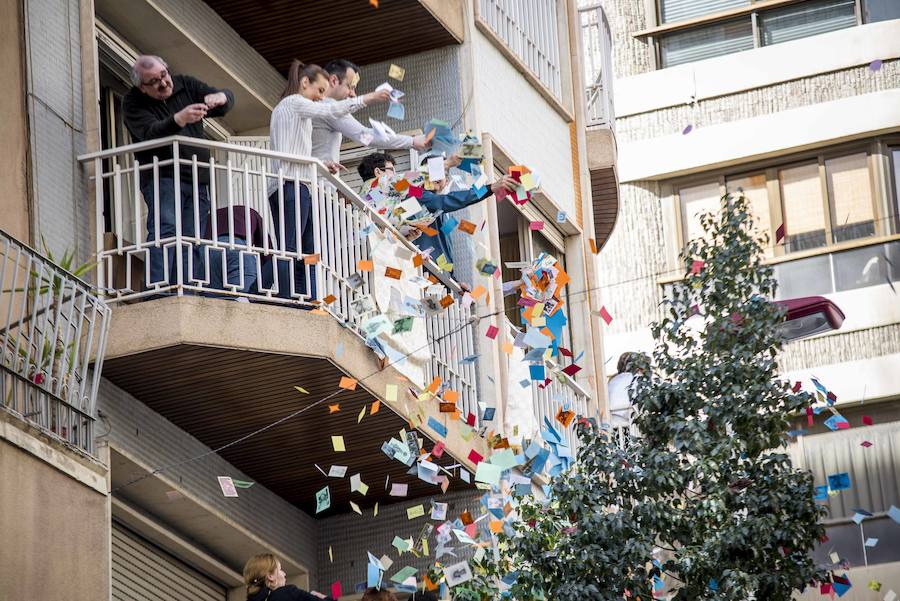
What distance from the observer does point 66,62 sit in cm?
1228

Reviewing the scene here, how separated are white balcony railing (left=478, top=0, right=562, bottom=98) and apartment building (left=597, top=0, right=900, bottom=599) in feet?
19.4

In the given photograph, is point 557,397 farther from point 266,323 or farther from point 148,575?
point 266,323

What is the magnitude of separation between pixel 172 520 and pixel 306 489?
1.30m

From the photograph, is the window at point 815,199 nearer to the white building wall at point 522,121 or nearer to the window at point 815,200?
the window at point 815,200

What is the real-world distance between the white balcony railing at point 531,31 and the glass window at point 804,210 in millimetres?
7478

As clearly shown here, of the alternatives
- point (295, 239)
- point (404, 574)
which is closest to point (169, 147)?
point (295, 239)

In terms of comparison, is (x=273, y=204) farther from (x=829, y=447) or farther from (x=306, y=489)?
(x=829, y=447)

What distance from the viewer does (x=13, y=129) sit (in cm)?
1166

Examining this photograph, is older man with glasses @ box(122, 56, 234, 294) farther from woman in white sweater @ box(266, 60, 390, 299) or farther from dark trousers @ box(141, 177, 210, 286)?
woman in white sweater @ box(266, 60, 390, 299)

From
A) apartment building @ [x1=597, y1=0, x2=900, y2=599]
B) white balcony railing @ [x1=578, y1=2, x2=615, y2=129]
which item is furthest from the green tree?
apartment building @ [x1=597, y1=0, x2=900, y2=599]

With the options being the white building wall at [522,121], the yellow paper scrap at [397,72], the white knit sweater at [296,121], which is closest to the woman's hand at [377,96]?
the white knit sweater at [296,121]

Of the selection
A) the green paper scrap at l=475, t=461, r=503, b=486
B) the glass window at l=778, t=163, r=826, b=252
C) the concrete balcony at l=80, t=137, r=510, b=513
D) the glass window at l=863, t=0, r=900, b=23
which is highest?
the glass window at l=863, t=0, r=900, b=23

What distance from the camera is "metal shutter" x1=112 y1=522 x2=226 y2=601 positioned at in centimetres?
1239

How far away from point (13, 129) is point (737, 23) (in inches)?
640
